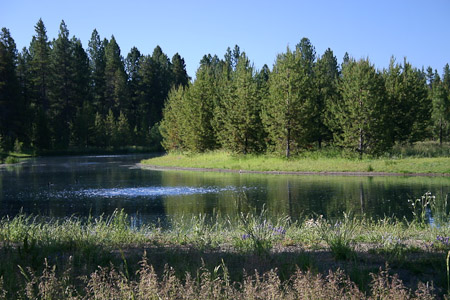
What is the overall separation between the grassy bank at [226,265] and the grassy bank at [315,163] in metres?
20.9

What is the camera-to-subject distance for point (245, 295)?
4465 millimetres

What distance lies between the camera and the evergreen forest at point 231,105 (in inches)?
1435

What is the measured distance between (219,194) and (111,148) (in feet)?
196

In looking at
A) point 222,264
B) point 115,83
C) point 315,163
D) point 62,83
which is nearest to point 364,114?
point 315,163

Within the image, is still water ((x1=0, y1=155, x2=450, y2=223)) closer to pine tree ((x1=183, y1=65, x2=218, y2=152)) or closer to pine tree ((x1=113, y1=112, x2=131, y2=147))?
pine tree ((x1=183, y1=65, x2=218, y2=152))

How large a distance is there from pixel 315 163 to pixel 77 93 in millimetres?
66812

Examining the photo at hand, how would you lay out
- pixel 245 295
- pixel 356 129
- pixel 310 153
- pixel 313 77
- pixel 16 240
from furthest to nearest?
pixel 313 77 < pixel 310 153 < pixel 356 129 < pixel 16 240 < pixel 245 295

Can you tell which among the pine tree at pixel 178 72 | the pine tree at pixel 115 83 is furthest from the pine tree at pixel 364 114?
the pine tree at pixel 178 72

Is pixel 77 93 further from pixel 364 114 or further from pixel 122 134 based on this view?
pixel 364 114

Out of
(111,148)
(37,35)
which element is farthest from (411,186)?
(37,35)

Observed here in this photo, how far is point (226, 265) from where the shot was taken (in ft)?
20.7

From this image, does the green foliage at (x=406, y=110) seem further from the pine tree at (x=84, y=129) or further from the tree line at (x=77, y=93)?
the pine tree at (x=84, y=129)

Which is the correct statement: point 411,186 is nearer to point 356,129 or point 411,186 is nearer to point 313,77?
point 356,129

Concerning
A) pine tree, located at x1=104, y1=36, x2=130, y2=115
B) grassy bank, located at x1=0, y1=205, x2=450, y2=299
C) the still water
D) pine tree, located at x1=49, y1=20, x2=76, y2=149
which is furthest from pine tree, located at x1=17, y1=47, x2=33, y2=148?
grassy bank, located at x1=0, y1=205, x2=450, y2=299
